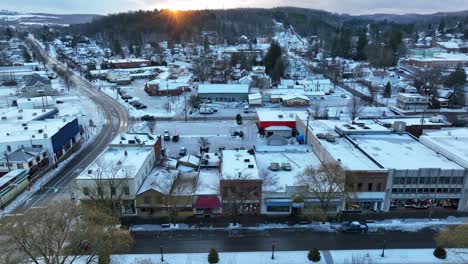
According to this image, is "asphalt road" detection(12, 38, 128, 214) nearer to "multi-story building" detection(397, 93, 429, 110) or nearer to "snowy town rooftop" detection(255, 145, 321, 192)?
"snowy town rooftop" detection(255, 145, 321, 192)

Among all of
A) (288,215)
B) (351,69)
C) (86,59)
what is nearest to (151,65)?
(86,59)

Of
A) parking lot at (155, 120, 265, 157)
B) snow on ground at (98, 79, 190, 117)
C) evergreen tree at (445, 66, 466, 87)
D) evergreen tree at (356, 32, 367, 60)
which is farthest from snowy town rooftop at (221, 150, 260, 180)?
evergreen tree at (356, 32, 367, 60)

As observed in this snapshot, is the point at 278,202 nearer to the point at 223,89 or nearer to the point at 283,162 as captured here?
the point at 283,162

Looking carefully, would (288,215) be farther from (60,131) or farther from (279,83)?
(279,83)

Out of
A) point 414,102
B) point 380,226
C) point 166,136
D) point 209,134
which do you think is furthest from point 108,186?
point 414,102

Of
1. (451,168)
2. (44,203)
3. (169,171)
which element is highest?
(451,168)
